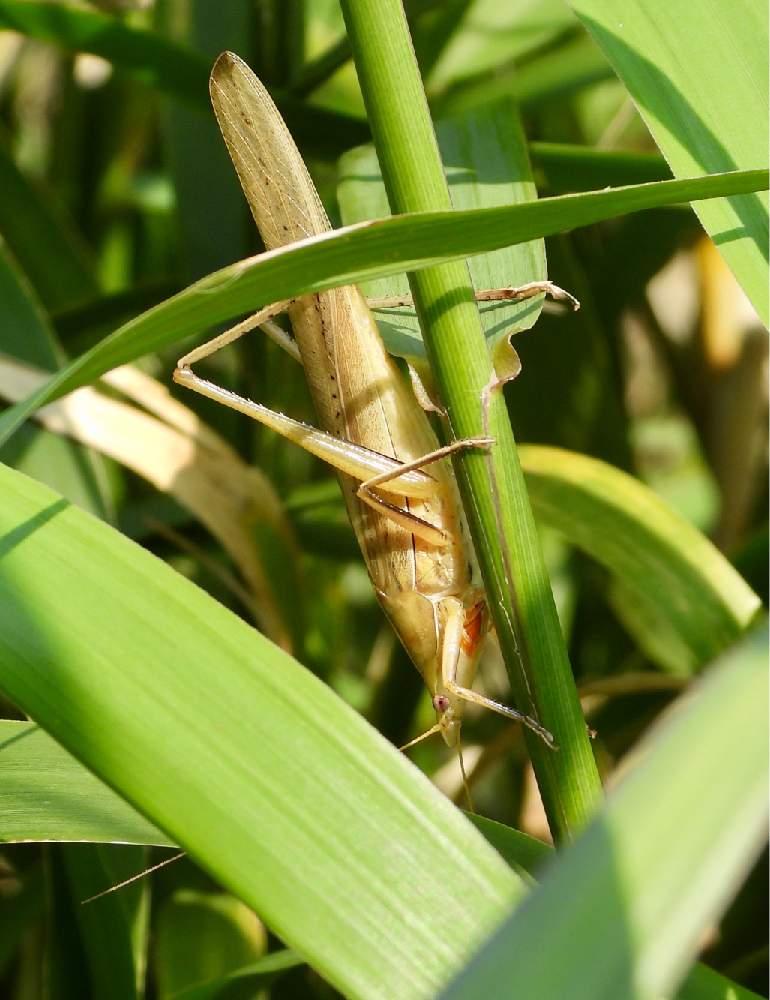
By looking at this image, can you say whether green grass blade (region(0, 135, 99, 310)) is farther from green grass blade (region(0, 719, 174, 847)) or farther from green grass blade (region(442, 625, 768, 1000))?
green grass blade (region(442, 625, 768, 1000))

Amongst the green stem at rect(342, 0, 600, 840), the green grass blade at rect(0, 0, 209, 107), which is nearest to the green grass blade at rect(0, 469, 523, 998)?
the green stem at rect(342, 0, 600, 840)

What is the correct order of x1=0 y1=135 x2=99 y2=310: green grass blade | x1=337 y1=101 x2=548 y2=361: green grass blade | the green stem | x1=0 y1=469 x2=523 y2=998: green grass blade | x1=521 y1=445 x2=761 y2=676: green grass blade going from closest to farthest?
x1=0 y1=469 x2=523 y2=998: green grass blade
the green stem
x1=337 y1=101 x2=548 y2=361: green grass blade
x1=521 y1=445 x2=761 y2=676: green grass blade
x1=0 y1=135 x2=99 y2=310: green grass blade

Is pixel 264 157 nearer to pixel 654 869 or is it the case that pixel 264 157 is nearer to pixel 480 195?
pixel 480 195

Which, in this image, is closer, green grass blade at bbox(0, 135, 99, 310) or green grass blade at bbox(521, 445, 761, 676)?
green grass blade at bbox(521, 445, 761, 676)

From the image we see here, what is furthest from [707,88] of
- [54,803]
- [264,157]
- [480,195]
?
[54,803]

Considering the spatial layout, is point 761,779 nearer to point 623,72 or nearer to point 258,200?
point 623,72

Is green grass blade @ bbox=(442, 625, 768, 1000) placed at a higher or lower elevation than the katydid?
lower
